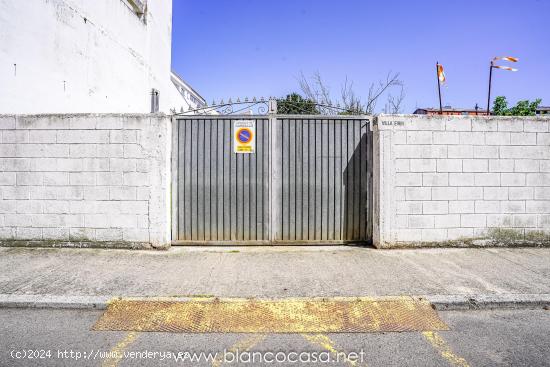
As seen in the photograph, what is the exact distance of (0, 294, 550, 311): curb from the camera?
3.76 meters

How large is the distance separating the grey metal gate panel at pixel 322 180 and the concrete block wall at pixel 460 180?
311 mm

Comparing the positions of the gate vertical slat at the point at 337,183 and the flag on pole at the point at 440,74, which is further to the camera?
the flag on pole at the point at 440,74

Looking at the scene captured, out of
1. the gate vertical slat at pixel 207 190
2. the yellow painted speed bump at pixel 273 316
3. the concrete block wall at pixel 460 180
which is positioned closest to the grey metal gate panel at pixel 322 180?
the concrete block wall at pixel 460 180

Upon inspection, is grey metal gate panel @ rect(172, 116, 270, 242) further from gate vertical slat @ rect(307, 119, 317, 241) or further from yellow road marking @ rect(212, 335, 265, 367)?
yellow road marking @ rect(212, 335, 265, 367)

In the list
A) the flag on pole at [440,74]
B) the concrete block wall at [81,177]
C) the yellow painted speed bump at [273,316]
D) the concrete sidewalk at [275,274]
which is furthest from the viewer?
the flag on pole at [440,74]

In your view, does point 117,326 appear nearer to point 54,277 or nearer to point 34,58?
point 54,277

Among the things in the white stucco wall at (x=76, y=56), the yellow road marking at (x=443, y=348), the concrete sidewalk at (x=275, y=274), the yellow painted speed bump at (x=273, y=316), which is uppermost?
the white stucco wall at (x=76, y=56)

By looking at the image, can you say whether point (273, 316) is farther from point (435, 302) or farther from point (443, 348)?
point (435, 302)

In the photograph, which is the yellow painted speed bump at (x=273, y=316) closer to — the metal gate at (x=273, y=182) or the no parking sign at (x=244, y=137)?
the metal gate at (x=273, y=182)

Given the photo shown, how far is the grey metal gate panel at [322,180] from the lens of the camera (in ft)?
20.5

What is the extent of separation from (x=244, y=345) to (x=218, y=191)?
3.58 metres

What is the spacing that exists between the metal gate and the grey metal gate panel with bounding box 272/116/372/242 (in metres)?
0.02

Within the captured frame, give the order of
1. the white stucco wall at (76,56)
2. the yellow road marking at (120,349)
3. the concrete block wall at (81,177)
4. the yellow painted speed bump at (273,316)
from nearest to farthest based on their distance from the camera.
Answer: the yellow road marking at (120,349), the yellow painted speed bump at (273,316), the concrete block wall at (81,177), the white stucco wall at (76,56)

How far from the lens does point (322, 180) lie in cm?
625
